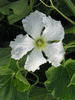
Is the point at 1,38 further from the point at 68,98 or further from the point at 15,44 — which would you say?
the point at 68,98

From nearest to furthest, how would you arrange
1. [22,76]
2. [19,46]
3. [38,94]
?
[19,46], [22,76], [38,94]

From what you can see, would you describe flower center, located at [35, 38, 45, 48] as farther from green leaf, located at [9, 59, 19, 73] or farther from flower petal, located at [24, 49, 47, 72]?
green leaf, located at [9, 59, 19, 73]

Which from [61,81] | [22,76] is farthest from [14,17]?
[61,81]

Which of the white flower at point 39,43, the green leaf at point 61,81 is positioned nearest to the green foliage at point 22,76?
the green leaf at point 61,81

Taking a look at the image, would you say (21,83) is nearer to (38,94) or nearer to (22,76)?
(22,76)

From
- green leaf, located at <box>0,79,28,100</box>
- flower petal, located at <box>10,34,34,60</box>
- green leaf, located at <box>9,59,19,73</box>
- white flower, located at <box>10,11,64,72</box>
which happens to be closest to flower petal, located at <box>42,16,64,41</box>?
white flower, located at <box>10,11,64,72</box>

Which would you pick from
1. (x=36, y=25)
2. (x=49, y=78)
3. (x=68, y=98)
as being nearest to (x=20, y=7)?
(x=36, y=25)
